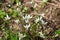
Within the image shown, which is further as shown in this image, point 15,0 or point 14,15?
point 15,0

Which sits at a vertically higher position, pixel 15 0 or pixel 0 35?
pixel 15 0

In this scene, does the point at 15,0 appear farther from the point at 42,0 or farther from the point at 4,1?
the point at 42,0

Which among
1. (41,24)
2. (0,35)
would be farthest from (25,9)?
(0,35)

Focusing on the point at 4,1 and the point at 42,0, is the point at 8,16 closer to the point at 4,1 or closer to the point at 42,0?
the point at 4,1

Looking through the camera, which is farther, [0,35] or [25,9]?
[25,9]

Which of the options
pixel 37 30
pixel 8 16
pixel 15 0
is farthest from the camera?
pixel 15 0

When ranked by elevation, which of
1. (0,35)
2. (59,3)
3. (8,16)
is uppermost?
(59,3)

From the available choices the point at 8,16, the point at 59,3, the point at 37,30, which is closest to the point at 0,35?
the point at 8,16

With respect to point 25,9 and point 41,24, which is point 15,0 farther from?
point 41,24

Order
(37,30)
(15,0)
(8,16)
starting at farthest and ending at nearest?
1. (15,0)
2. (8,16)
3. (37,30)
